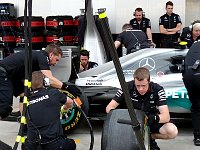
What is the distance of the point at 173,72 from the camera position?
5637mm

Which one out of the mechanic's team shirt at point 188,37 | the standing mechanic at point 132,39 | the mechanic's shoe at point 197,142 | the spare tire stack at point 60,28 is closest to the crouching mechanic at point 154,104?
the mechanic's shoe at point 197,142

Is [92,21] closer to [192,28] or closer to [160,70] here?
[192,28]

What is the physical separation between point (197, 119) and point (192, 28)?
1649 millimetres

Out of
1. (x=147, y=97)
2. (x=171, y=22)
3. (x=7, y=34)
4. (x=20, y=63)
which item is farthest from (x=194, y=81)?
(x=7, y=34)

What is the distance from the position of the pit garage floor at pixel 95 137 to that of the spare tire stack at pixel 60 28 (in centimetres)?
507

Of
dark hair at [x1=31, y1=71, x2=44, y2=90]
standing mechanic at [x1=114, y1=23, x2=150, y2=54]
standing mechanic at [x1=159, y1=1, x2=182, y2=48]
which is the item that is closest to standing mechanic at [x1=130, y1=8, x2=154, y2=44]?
standing mechanic at [x1=159, y1=1, x2=182, y2=48]

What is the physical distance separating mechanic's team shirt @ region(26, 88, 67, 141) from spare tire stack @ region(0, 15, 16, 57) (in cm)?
765

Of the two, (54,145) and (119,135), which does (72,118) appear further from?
(119,135)

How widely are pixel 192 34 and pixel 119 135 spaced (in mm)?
3530

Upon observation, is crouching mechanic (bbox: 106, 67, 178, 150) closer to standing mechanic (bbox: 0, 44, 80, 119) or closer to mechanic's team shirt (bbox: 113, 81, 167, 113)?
mechanic's team shirt (bbox: 113, 81, 167, 113)

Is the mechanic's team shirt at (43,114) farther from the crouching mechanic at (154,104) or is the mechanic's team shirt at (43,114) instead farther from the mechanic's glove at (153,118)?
the mechanic's glove at (153,118)

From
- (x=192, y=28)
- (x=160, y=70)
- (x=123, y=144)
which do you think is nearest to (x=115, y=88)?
(x=160, y=70)

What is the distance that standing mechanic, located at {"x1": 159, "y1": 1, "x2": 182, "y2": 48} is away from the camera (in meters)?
9.80

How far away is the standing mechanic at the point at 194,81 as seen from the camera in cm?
521
